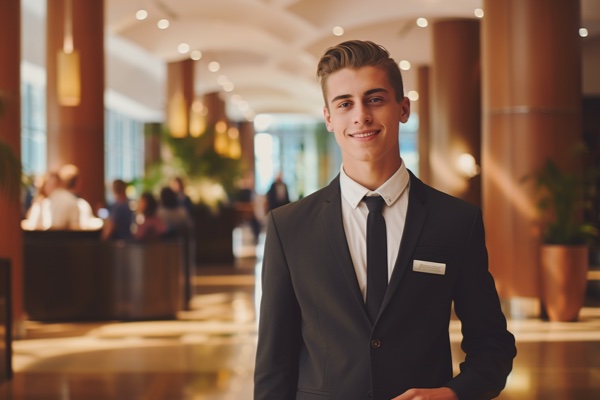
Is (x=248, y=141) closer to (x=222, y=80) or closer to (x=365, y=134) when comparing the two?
(x=222, y=80)

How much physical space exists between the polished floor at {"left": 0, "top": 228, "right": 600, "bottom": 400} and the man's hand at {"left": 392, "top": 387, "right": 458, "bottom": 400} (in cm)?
437

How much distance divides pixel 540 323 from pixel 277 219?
819cm

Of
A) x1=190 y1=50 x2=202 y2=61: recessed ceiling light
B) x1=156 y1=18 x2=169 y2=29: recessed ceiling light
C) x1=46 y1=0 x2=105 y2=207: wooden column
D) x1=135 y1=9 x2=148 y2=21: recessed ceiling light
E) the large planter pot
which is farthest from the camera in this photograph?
x1=190 y1=50 x2=202 y2=61: recessed ceiling light

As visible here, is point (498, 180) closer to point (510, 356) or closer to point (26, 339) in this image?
point (26, 339)

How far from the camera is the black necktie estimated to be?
1895 mm

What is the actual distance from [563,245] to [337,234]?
8.38 meters

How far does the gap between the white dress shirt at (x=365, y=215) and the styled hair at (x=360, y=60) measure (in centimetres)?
19

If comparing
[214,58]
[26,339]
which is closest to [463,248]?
[26,339]

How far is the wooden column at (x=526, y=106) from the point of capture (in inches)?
397

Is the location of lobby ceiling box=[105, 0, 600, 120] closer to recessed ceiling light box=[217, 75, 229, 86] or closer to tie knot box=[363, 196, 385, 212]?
recessed ceiling light box=[217, 75, 229, 86]

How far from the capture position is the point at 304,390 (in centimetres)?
198

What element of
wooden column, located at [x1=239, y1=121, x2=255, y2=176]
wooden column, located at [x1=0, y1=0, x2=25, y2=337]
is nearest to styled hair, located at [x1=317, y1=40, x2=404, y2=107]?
wooden column, located at [x1=0, y1=0, x2=25, y2=337]

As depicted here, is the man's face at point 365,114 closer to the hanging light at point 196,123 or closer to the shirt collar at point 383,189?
the shirt collar at point 383,189

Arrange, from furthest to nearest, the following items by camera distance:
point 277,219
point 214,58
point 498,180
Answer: point 214,58, point 498,180, point 277,219
